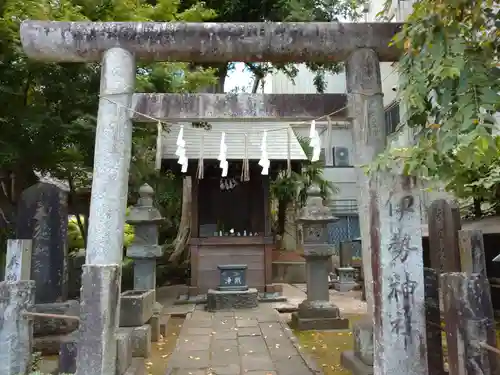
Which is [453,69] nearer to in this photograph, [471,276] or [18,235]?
[471,276]

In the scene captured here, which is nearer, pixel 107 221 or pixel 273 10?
pixel 107 221

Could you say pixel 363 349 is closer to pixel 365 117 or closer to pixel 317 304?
pixel 365 117

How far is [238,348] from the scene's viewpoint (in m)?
7.12

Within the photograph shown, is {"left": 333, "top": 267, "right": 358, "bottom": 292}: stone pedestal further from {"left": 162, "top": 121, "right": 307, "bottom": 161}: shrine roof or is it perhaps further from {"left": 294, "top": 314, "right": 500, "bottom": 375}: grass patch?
{"left": 294, "top": 314, "right": 500, "bottom": 375}: grass patch

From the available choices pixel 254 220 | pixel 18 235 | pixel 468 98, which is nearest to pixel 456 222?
pixel 468 98

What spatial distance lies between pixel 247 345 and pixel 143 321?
6.05 feet

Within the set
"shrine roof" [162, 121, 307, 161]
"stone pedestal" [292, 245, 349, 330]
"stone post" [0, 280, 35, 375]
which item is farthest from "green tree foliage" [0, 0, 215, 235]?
"stone pedestal" [292, 245, 349, 330]

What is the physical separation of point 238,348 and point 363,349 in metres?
2.57

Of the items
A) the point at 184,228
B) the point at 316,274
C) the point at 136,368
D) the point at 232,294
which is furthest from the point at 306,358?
the point at 184,228

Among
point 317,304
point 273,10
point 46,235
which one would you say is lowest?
point 317,304

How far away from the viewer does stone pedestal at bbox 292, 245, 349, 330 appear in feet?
28.5

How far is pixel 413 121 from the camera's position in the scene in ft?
12.3

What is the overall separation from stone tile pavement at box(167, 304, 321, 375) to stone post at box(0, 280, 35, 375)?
1978 millimetres

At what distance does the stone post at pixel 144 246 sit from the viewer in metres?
8.36
